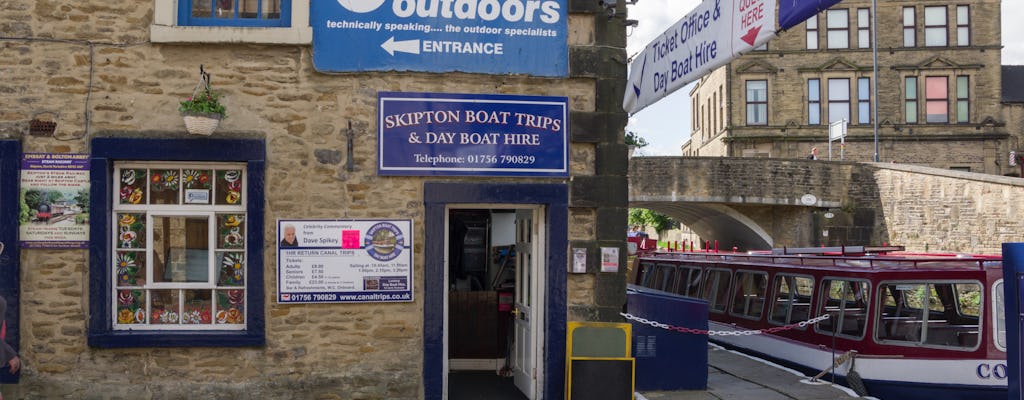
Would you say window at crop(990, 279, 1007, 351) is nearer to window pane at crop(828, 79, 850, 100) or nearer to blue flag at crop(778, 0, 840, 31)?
blue flag at crop(778, 0, 840, 31)

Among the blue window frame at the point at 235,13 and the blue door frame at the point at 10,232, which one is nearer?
the blue door frame at the point at 10,232

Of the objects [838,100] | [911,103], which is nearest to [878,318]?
→ [838,100]

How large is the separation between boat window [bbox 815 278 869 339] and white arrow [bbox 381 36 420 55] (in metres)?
6.45

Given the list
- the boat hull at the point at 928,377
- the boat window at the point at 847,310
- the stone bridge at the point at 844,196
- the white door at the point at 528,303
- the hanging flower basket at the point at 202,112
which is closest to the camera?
the hanging flower basket at the point at 202,112

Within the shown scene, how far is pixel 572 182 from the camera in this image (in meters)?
8.52

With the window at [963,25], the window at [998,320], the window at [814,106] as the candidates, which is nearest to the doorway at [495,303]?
the window at [998,320]

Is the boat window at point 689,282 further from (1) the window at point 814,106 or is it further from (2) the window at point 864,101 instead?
(2) the window at point 864,101

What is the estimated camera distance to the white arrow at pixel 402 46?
834 centimetres

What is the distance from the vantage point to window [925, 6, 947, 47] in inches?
1618

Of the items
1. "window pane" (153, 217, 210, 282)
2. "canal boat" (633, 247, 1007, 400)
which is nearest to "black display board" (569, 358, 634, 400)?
"canal boat" (633, 247, 1007, 400)

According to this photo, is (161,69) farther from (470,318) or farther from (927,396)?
(927,396)

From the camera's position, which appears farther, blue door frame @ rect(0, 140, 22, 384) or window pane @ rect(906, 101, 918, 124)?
window pane @ rect(906, 101, 918, 124)

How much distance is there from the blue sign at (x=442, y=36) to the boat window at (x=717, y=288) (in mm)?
7572

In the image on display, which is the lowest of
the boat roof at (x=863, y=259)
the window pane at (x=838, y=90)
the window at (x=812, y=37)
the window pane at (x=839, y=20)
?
the boat roof at (x=863, y=259)
